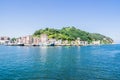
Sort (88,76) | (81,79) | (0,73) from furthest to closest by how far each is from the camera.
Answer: (0,73)
(88,76)
(81,79)

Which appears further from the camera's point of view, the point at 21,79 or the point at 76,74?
the point at 76,74

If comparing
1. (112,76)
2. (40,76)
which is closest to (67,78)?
(40,76)

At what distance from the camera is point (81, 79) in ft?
156

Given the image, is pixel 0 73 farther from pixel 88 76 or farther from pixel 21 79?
pixel 88 76

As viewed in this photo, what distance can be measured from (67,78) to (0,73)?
15246 mm

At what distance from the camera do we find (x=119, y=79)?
48.2 metres

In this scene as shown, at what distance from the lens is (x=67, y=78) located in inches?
1912

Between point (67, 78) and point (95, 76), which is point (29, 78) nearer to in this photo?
point (67, 78)

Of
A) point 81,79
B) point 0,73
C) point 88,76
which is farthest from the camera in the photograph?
point 0,73

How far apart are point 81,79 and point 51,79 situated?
5649 millimetres

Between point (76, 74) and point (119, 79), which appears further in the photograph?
point (76, 74)

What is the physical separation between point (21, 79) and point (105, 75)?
17.4m

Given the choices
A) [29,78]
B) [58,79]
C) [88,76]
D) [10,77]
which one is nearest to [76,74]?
[88,76]

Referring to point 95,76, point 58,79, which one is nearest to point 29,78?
point 58,79
